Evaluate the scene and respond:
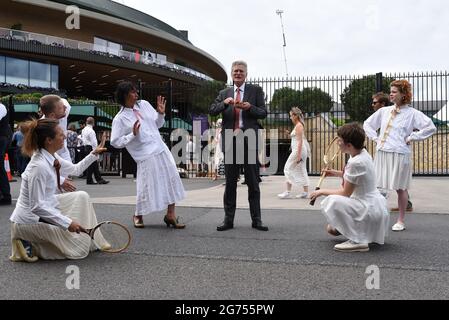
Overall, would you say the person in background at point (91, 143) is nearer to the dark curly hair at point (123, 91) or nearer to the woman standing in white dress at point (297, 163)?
the woman standing in white dress at point (297, 163)

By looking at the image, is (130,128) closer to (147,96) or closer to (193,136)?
(193,136)

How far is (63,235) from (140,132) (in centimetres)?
194

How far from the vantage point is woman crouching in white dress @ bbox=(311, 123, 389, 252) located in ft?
15.3

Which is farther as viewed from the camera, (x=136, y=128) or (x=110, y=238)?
(x=136, y=128)

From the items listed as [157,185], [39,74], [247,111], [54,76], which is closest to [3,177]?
[157,185]

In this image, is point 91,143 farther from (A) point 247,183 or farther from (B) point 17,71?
(B) point 17,71

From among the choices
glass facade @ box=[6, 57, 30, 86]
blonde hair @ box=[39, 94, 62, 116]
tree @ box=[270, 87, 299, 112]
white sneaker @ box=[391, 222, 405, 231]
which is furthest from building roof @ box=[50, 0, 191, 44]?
white sneaker @ box=[391, 222, 405, 231]

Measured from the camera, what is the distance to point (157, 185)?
588 cm

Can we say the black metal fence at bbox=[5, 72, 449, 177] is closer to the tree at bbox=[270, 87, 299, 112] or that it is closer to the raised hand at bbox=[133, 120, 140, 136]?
the tree at bbox=[270, 87, 299, 112]

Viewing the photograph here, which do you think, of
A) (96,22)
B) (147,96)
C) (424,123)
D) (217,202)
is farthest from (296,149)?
(96,22)

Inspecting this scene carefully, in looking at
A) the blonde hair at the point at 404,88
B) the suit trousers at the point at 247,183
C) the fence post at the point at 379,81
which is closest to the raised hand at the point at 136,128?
the suit trousers at the point at 247,183

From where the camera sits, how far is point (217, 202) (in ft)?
28.4

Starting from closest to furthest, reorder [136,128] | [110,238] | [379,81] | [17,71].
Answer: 1. [110,238]
2. [136,128]
3. [379,81]
4. [17,71]

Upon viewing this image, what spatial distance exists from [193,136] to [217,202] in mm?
8045
